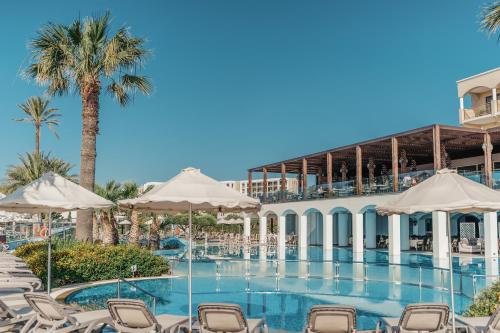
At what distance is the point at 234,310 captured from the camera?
5867 millimetres

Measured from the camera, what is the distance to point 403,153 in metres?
29.7

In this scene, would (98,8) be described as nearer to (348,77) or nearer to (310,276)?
(310,276)

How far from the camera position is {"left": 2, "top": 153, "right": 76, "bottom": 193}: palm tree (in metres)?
33.9

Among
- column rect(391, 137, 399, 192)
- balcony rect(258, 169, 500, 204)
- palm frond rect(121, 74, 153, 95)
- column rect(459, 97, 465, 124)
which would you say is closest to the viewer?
palm frond rect(121, 74, 153, 95)

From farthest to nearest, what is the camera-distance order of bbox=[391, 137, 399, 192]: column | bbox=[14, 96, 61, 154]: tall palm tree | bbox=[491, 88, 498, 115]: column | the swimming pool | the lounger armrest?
1. bbox=[14, 96, 61, 154]: tall palm tree
2. bbox=[491, 88, 498, 115]: column
3. bbox=[391, 137, 399, 192]: column
4. the swimming pool
5. the lounger armrest

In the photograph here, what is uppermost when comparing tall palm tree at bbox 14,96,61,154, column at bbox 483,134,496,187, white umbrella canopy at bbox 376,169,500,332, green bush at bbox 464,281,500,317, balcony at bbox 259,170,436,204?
tall palm tree at bbox 14,96,61,154

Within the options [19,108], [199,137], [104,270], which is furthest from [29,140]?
[104,270]

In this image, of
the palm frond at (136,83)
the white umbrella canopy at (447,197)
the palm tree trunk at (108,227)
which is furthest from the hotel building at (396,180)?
the white umbrella canopy at (447,197)

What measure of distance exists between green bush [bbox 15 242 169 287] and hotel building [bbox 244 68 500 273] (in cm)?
1283

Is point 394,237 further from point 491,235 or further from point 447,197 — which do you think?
point 447,197

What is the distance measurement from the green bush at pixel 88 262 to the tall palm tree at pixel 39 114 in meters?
25.7

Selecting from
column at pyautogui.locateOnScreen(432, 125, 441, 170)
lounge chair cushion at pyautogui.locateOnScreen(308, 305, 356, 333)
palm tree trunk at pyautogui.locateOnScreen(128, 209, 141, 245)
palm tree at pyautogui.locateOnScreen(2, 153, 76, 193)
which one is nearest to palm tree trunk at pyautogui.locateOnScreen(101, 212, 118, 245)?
palm tree trunk at pyautogui.locateOnScreen(128, 209, 141, 245)

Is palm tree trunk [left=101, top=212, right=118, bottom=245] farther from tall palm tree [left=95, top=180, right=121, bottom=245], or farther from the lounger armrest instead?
the lounger armrest

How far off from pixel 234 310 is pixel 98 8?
1329 cm
